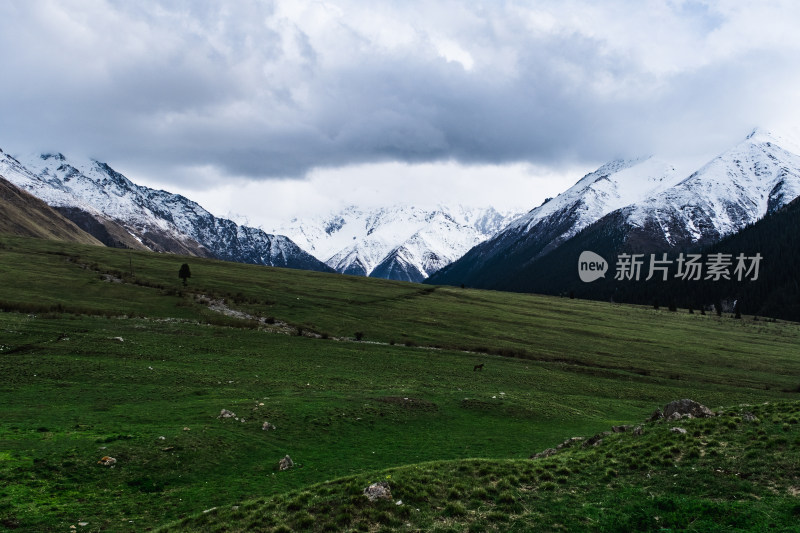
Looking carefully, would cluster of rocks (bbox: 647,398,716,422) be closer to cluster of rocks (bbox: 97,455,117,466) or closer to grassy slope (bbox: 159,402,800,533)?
A: grassy slope (bbox: 159,402,800,533)

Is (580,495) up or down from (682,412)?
down

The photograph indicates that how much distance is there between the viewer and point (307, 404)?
38281 millimetres

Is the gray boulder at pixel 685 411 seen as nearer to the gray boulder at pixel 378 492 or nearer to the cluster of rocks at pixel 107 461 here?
the gray boulder at pixel 378 492

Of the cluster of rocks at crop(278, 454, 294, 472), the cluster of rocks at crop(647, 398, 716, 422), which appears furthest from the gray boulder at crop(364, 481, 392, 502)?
the cluster of rocks at crop(647, 398, 716, 422)

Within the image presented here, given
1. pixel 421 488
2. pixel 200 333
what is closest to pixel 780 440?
pixel 421 488

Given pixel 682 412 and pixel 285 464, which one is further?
pixel 682 412

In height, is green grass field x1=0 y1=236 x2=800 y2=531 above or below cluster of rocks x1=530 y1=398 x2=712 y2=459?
below

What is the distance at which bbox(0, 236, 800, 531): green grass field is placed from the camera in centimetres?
1998

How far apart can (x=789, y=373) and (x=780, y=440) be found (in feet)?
230

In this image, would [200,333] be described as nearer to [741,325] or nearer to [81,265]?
[81,265]

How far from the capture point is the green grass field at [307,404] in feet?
65.6

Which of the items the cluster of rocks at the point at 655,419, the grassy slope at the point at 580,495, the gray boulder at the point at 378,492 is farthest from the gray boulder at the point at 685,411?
the gray boulder at the point at 378,492

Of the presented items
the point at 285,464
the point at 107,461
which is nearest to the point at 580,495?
the point at 285,464

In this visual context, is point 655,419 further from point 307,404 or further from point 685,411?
point 307,404
